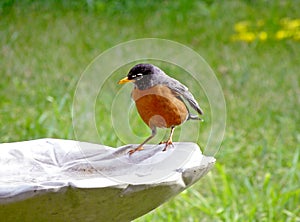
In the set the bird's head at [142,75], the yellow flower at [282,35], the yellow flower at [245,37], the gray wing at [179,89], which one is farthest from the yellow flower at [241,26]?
the bird's head at [142,75]

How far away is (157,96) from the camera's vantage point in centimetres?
192

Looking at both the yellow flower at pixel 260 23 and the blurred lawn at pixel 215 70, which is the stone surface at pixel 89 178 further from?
the yellow flower at pixel 260 23

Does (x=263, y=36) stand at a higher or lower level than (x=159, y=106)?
higher

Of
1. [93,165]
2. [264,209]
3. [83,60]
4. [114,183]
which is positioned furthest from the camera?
[83,60]

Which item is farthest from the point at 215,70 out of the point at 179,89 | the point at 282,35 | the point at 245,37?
the point at 179,89

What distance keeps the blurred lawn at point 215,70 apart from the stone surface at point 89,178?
44.6 inches

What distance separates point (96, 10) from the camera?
7570 mm

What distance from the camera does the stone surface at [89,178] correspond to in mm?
1729

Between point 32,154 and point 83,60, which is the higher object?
point 83,60

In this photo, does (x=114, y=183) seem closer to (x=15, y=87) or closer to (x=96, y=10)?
(x=15, y=87)

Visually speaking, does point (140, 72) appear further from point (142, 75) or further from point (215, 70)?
point (215, 70)

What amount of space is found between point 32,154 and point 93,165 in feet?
0.70

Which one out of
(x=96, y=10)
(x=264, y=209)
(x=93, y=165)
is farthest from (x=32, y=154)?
(x=96, y=10)

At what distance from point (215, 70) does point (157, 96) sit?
152 inches
